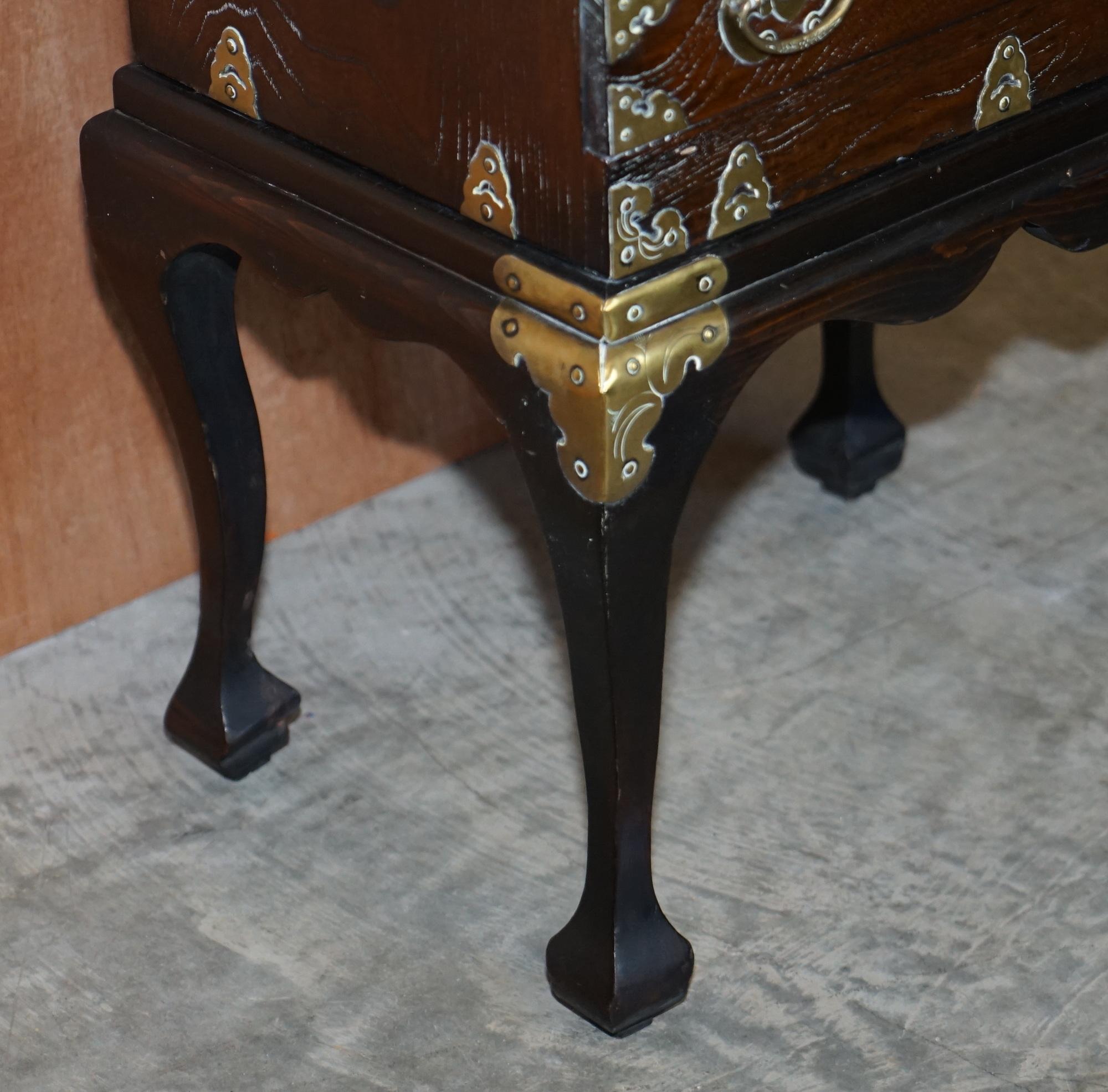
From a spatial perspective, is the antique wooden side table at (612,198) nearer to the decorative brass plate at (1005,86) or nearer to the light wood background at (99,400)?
the decorative brass plate at (1005,86)

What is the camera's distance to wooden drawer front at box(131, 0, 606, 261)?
3.60 ft

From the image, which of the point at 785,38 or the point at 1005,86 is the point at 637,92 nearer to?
the point at 785,38

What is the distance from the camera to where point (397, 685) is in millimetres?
1839

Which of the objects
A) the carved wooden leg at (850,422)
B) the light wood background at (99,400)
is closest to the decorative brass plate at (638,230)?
the light wood background at (99,400)

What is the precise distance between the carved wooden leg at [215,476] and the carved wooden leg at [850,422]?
704 mm

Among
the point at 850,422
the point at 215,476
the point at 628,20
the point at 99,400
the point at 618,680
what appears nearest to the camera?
the point at 628,20

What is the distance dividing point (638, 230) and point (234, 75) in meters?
0.40

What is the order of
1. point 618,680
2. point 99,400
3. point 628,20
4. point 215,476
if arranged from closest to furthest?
point 628,20
point 618,680
point 215,476
point 99,400

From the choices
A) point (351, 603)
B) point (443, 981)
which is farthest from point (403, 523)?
point (443, 981)

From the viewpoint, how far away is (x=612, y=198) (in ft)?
3.59

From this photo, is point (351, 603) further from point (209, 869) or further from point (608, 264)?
point (608, 264)

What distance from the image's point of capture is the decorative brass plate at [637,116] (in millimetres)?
1071

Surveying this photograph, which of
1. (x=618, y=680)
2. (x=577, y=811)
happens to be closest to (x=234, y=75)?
(x=618, y=680)

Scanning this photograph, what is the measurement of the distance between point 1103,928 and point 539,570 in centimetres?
74
